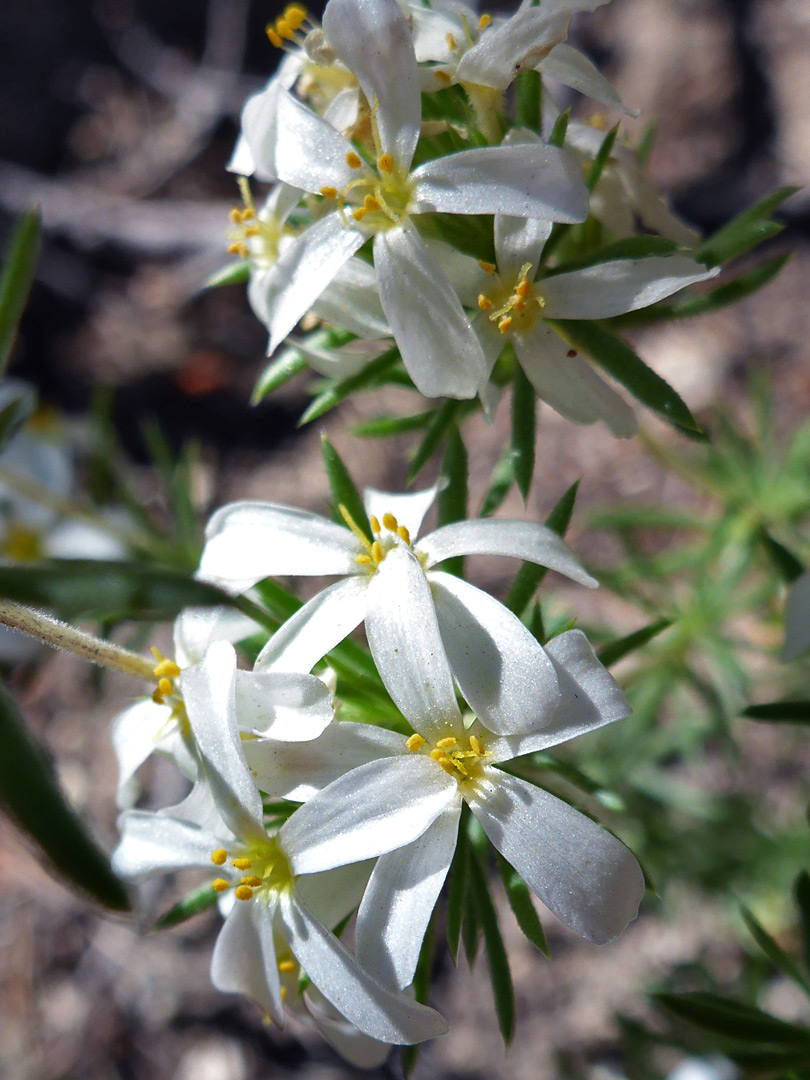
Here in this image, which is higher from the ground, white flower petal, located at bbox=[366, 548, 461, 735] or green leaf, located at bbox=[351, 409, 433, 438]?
white flower petal, located at bbox=[366, 548, 461, 735]

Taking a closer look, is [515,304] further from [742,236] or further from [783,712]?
[783,712]

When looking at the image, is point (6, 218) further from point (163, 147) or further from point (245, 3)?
point (245, 3)

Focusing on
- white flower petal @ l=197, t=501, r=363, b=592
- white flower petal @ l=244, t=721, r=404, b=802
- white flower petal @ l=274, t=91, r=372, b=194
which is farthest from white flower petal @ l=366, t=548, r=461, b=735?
white flower petal @ l=274, t=91, r=372, b=194

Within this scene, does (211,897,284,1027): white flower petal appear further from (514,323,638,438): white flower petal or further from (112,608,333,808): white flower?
(514,323,638,438): white flower petal

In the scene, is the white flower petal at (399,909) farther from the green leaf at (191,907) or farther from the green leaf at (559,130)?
the green leaf at (559,130)

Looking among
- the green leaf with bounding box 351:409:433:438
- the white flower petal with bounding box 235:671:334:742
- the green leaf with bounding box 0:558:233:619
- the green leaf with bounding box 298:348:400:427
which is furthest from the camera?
the green leaf with bounding box 351:409:433:438

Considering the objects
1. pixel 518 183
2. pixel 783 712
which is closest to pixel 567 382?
pixel 518 183

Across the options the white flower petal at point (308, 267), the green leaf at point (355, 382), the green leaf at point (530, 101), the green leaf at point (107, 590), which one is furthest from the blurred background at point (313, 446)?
the green leaf at point (107, 590)
